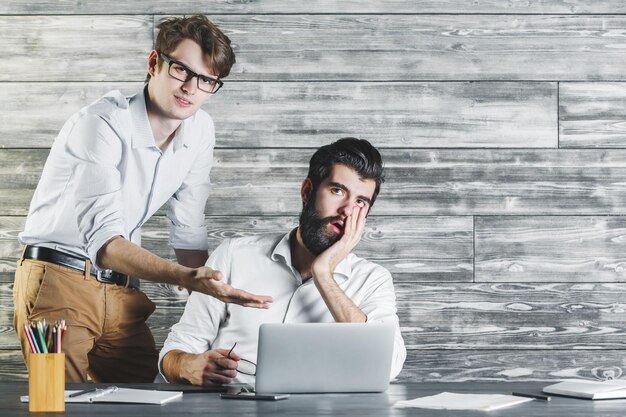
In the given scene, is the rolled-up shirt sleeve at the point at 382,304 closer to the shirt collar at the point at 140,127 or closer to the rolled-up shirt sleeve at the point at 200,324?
the rolled-up shirt sleeve at the point at 200,324

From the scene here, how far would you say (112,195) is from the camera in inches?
85.5

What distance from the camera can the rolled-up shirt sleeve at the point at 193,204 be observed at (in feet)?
8.47

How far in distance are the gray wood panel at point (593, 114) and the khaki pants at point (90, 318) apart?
1503mm

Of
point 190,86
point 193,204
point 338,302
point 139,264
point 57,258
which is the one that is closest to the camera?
point 139,264

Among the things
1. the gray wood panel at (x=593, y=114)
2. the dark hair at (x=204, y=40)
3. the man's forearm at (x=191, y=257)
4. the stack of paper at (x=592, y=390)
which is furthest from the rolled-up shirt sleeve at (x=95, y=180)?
the gray wood panel at (x=593, y=114)

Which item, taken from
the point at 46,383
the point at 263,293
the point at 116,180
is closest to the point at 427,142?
the point at 263,293

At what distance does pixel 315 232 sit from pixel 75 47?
109 centimetres

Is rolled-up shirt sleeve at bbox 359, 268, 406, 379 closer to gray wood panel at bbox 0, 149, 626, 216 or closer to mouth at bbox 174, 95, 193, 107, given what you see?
gray wood panel at bbox 0, 149, 626, 216

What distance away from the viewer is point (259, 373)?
167 cm

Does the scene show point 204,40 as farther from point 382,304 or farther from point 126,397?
point 126,397

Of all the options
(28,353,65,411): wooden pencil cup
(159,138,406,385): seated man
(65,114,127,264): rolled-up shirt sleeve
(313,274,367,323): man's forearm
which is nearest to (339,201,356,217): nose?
(159,138,406,385): seated man

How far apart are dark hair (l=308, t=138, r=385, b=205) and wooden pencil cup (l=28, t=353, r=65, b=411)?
1084 millimetres

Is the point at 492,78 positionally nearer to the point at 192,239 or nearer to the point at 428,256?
the point at 428,256

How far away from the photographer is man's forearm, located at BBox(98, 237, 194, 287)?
190 centimetres
